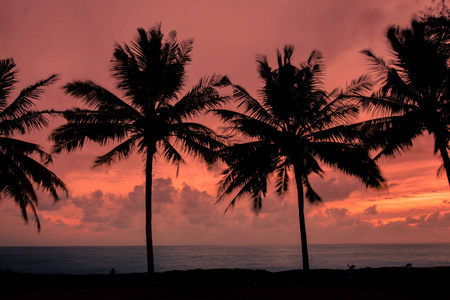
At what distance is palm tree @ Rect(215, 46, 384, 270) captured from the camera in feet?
38.1

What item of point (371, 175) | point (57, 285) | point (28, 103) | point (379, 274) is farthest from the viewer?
point (28, 103)

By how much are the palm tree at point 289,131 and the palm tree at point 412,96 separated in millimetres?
901

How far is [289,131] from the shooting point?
12430 mm

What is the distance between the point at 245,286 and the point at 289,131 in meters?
6.34

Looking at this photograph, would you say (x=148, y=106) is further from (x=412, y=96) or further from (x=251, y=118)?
(x=412, y=96)

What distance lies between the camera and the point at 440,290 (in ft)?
24.0

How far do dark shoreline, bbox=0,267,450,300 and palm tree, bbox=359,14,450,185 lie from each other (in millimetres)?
4611

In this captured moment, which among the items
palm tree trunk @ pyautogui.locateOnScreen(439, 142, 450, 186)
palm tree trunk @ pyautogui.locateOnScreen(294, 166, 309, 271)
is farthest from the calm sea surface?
palm tree trunk @ pyautogui.locateOnScreen(439, 142, 450, 186)

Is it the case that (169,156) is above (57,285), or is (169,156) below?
above

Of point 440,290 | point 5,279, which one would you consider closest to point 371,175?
point 440,290

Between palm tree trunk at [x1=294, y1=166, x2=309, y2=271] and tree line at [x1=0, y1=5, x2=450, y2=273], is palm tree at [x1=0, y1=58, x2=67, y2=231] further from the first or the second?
palm tree trunk at [x1=294, y1=166, x2=309, y2=271]

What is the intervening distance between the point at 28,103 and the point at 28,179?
299cm

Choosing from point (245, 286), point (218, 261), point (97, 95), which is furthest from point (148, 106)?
point (218, 261)

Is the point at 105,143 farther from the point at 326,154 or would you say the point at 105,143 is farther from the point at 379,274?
the point at 379,274
